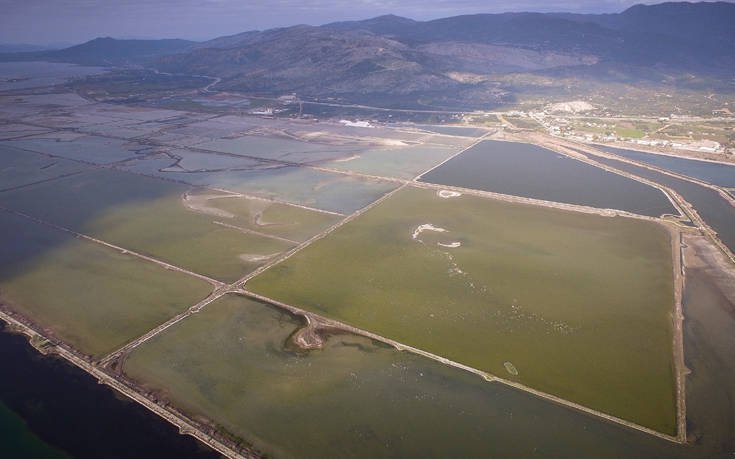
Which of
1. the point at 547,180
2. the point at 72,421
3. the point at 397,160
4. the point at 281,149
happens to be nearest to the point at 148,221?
the point at 72,421

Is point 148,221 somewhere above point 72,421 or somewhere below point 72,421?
above

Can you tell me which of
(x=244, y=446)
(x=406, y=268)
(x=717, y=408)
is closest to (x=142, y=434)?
(x=244, y=446)

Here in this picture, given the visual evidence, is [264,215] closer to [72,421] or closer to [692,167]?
[72,421]

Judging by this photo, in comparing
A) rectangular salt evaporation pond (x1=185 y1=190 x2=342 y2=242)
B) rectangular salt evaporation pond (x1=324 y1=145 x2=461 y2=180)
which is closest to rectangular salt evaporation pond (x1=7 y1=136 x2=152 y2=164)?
rectangular salt evaporation pond (x1=185 y1=190 x2=342 y2=242)

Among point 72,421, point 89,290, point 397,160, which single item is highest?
point 397,160

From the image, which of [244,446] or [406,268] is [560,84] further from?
[244,446]

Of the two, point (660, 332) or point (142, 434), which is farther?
point (660, 332)

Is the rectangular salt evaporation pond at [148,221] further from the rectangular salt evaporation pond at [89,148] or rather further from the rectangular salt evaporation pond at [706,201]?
the rectangular salt evaporation pond at [706,201]

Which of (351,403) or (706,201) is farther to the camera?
(706,201)

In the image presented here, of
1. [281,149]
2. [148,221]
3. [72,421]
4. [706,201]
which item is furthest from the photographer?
[281,149]
